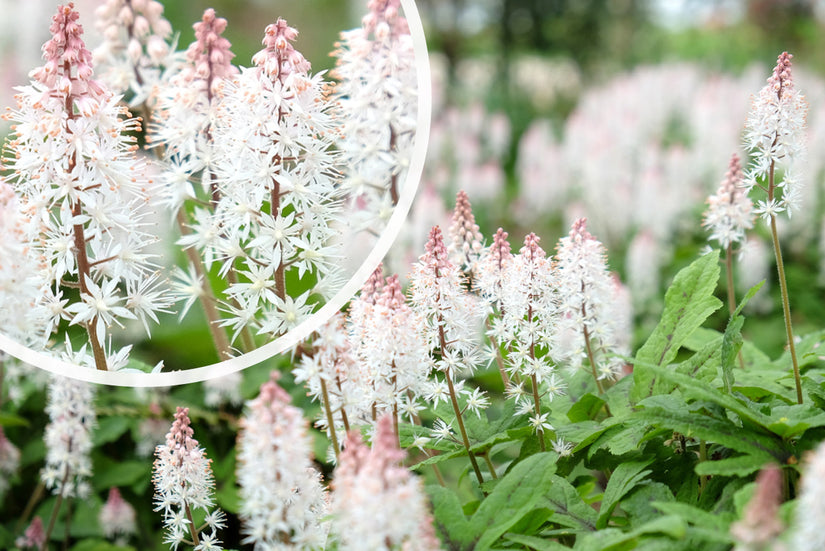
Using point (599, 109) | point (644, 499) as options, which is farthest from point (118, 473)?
point (599, 109)

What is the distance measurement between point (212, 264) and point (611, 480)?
0.67 meters

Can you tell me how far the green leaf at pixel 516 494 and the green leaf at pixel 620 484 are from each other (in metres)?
0.10

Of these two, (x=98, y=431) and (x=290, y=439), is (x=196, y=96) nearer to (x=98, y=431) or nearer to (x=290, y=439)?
(x=290, y=439)

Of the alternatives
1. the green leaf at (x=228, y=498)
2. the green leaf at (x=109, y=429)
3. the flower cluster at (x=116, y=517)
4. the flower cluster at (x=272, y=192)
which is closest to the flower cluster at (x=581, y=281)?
the flower cluster at (x=272, y=192)

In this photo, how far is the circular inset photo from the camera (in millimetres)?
1114

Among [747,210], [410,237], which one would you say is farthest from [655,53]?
[747,210]

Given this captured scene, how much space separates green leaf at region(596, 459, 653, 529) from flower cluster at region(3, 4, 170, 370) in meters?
0.71

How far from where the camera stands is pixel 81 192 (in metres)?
1.11

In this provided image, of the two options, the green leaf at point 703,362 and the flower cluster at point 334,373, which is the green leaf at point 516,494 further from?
the green leaf at point 703,362

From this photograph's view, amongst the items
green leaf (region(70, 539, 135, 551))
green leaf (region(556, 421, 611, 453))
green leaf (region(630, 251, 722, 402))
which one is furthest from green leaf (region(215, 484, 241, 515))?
green leaf (region(630, 251, 722, 402))

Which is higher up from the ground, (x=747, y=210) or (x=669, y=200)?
(x=669, y=200)

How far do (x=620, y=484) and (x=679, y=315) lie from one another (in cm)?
36

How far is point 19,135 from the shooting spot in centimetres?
113

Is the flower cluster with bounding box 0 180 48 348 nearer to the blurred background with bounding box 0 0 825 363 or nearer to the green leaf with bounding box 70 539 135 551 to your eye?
the blurred background with bounding box 0 0 825 363
